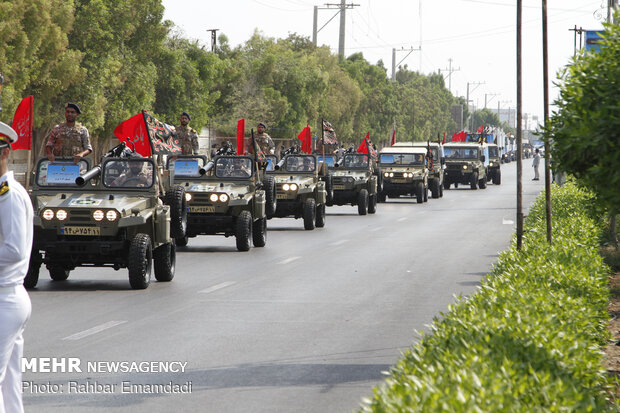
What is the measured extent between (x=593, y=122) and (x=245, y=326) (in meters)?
4.32

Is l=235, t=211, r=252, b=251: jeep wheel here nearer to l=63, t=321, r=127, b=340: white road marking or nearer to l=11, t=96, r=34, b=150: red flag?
l=11, t=96, r=34, b=150: red flag

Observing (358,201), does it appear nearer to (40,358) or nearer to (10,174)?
(40,358)

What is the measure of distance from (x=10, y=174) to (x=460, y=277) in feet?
34.3

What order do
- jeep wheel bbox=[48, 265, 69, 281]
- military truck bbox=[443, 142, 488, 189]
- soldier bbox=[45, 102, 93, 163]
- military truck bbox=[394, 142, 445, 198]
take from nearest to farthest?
1. jeep wheel bbox=[48, 265, 69, 281]
2. soldier bbox=[45, 102, 93, 163]
3. military truck bbox=[394, 142, 445, 198]
4. military truck bbox=[443, 142, 488, 189]

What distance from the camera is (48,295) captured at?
12797 millimetres

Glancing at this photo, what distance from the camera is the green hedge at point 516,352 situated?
14.7 feet

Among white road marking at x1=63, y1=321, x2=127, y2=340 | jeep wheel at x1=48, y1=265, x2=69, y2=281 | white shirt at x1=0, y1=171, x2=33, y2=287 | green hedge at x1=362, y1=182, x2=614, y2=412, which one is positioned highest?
white shirt at x1=0, y1=171, x2=33, y2=287

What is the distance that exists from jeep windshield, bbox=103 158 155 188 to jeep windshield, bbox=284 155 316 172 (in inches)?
447

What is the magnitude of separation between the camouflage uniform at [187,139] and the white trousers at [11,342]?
1506cm

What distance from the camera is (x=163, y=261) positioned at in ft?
46.8

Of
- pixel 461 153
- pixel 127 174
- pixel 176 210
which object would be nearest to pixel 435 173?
pixel 461 153

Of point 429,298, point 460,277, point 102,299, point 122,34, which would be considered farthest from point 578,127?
point 122,34

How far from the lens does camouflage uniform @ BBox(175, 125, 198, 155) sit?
20359 millimetres

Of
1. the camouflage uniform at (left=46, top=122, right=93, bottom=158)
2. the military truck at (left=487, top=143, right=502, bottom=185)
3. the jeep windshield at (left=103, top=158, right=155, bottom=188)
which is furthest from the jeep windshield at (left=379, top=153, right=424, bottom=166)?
the jeep windshield at (left=103, top=158, right=155, bottom=188)
